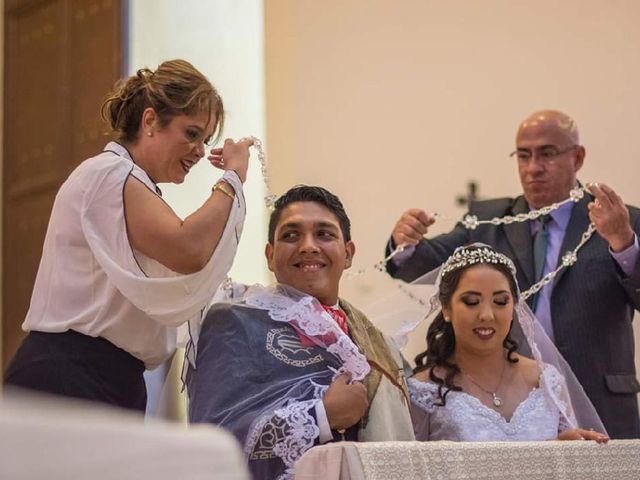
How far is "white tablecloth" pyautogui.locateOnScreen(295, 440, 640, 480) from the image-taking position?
6.50 feet

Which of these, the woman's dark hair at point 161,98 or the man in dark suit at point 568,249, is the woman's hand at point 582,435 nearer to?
the man in dark suit at point 568,249

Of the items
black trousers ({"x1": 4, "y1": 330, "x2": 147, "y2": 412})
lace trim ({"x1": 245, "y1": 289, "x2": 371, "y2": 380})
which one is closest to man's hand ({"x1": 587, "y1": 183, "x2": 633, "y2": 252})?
lace trim ({"x1": 245, "y1": 289, "x2": 371, "y2": 380})

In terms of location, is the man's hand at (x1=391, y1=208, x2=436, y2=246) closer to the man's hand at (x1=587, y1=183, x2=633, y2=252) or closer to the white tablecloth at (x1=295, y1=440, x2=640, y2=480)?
the man's hand at (x1=587, y1=183, x2=633, y2=252)

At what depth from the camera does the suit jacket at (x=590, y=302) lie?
363cm

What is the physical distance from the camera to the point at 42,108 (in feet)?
16.5

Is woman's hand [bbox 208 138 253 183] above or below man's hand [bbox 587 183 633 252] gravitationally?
above

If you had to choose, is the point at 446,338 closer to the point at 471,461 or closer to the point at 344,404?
the point at 344,404

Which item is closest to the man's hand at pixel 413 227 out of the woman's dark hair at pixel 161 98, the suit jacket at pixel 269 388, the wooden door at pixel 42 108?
the suit jacket at pixel 269 388

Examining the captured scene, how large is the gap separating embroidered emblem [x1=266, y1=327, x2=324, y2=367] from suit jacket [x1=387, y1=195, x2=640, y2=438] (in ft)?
4.22

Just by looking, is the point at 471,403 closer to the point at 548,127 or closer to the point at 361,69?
the point at 548,127

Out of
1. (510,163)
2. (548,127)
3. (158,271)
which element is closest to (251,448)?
(158,271)

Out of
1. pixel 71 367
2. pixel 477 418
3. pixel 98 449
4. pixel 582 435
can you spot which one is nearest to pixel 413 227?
pixel 477 418

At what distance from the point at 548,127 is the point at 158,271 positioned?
82.9 inches

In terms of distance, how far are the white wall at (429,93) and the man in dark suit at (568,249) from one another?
0.86 metres
